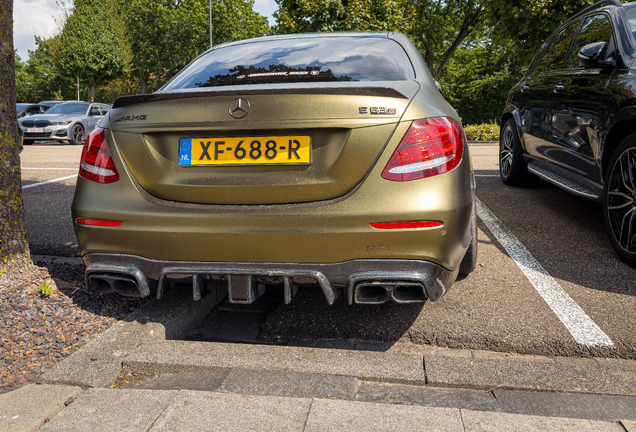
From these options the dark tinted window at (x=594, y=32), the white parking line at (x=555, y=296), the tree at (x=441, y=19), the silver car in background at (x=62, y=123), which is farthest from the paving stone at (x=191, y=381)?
the tree at (x=441, y=19)

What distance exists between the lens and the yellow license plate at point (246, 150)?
245 cm

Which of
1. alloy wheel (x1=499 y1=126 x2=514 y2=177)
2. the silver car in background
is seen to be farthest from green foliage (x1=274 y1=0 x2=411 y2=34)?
alloy wheel (x1=499 y1=126 x2=514 y2=177)

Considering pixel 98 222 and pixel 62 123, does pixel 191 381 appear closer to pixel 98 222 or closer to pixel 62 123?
pixel 98 222

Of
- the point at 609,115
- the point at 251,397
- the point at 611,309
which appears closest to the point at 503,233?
the point at 609,115

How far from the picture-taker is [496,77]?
43.3 metres

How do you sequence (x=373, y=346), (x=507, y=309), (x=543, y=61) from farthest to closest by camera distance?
(x=543, y=61)
(x=507, y=309)
(x=373, y=346)

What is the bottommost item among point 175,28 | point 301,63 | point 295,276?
point 295,276

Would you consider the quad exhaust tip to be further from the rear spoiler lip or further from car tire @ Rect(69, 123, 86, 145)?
car tire @ Rect(69, 123, 86, 145)

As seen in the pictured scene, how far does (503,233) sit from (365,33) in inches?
88.5

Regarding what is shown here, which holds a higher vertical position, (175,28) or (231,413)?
(175,28)

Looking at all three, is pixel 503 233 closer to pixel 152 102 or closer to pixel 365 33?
pixel 365 33

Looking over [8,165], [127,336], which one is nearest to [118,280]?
[127,336]

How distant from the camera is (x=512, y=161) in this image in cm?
664

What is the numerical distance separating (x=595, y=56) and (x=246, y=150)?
3200 millimetres
